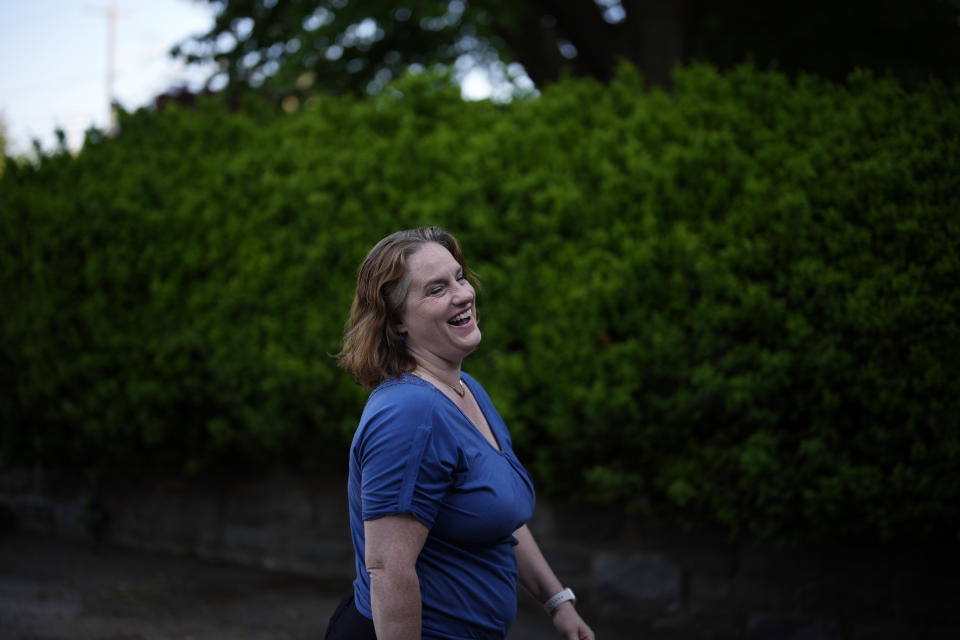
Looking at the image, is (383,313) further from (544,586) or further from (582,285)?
(582,285)

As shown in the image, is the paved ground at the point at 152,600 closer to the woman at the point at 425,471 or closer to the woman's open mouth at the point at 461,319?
the woman at the point at 425,471

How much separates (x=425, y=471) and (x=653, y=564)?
305cm

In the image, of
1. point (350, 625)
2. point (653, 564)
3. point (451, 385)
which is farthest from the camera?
point (653, 564)

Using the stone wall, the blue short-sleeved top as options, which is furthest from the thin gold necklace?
the stone wall

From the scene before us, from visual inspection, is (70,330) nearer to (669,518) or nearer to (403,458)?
(669,518)

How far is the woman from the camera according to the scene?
193 cm

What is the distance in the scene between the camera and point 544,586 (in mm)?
2512

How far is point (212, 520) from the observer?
241 inches

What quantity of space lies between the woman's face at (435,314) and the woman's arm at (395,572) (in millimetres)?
479

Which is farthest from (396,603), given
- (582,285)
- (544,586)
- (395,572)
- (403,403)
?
(582,285)

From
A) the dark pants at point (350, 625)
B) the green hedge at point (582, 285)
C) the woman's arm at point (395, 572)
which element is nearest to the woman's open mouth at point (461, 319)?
the woman's arm at point (395, 572)

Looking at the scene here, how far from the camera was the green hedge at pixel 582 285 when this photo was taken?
3.95 m

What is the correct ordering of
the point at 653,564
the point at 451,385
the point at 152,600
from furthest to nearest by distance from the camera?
the point at 152,600
the point at 653,564
the point at 451,385

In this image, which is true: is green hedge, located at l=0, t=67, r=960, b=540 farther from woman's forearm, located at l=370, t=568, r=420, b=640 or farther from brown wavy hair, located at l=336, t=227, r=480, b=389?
woman's forearm, located at l=370, t=568, r=420, b=640
